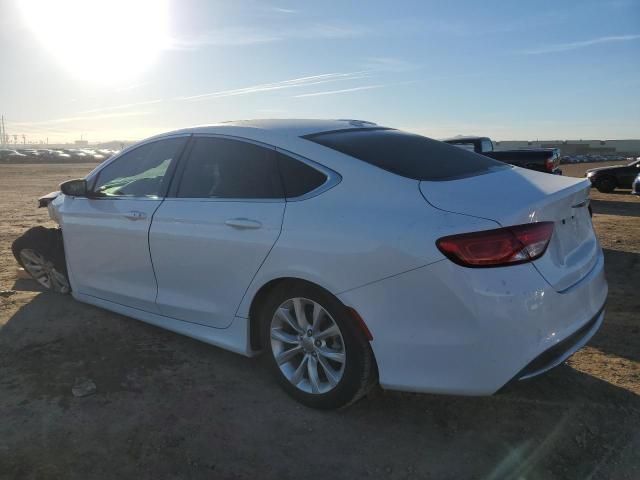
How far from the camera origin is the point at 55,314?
4703 mm

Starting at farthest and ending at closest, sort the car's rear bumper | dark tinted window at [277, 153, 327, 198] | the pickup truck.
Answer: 1. the pickup truck
2. dark tinted window at [277, 153, 327, 198]
3. the car's rear bumper

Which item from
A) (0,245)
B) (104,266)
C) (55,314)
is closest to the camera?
(104,266)

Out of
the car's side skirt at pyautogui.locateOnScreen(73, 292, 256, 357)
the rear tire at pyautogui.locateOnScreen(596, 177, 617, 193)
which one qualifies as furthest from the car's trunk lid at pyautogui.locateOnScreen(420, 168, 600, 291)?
the rear tire at pyautogui.locateOnScreen(596, 177, 617, 193)

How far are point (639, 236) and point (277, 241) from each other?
26.3 feet

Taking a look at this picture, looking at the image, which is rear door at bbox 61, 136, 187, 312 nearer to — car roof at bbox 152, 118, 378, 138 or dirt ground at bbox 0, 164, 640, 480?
car roof at bbox 152, 118, 378, 138

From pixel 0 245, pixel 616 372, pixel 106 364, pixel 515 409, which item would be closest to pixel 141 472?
pixel 106 364

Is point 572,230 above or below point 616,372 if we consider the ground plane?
above

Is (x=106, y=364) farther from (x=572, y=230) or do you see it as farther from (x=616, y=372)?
(x=616, y=372)

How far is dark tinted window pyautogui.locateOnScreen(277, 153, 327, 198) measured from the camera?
310 cm

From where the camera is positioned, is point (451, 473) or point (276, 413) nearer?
point (451, 473)

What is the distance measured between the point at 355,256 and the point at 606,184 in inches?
744

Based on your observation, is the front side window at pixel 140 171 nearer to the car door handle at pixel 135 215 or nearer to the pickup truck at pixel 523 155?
the car door handle at pixel 135 215

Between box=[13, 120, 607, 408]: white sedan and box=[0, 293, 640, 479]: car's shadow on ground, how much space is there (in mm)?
265

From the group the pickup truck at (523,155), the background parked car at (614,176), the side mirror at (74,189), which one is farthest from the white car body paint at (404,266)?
the background parked car at (614,176)
